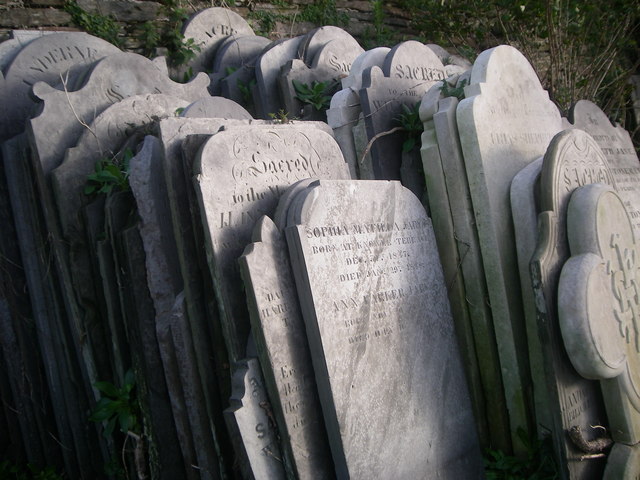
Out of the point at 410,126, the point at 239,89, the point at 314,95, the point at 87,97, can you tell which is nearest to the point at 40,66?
the point at 87,97

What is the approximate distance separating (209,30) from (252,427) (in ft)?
13.9

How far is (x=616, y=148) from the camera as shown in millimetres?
4789

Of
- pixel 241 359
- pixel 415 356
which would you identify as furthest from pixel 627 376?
pixel 241 359

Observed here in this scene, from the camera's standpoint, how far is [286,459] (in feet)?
8.45

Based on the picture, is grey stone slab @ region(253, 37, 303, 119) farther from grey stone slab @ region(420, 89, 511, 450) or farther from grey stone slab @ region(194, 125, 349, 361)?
grey stone slab @ region(194, 125, 349, 361)

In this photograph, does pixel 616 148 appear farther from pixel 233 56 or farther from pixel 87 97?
pixel 87 97

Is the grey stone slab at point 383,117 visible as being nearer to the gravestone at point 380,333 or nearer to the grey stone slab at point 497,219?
the grey stone slab at point 497,219

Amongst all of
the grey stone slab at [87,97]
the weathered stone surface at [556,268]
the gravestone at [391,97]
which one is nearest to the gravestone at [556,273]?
the weathered stone surface at [556,268]

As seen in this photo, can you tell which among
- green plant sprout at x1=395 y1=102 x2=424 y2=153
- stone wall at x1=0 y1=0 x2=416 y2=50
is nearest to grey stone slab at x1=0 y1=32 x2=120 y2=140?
stone wall at x1=0 y1=0 x2=416 y2=50

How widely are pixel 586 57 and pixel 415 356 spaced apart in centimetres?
578

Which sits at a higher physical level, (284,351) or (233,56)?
(233,56)

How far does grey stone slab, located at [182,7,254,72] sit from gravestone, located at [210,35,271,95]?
12 centimetres

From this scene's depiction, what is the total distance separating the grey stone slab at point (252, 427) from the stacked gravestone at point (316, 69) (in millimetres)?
2554

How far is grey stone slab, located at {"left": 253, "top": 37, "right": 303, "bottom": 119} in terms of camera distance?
491 centimetres
